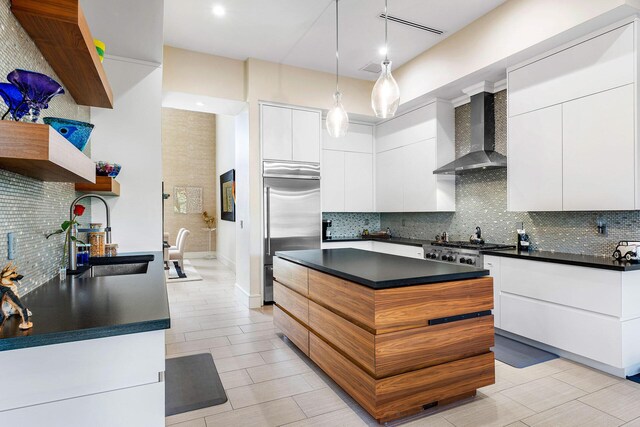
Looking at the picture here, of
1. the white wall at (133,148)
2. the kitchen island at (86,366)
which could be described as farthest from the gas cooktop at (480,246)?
the kitchen island at (86,366)

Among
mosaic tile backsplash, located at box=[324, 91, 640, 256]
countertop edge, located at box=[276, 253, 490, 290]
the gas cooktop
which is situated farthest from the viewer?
the gas cooktop

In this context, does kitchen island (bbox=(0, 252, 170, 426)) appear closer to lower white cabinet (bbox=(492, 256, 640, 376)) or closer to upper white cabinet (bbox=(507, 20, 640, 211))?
lower white cabinet (bbox=(492, 256, 640, 376))

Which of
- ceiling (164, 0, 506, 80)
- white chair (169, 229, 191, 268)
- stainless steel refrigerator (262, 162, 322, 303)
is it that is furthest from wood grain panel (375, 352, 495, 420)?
white chair (169, 229, 191, 268)

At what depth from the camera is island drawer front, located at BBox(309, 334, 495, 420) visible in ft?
6.71

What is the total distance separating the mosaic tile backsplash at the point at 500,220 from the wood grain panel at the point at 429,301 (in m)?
1.67

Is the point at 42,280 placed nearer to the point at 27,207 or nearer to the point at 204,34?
the point at 27,207

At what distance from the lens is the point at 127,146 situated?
3.12 m

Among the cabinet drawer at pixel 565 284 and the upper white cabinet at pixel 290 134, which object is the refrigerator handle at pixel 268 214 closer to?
the upper white cabinet at pixel 290 134

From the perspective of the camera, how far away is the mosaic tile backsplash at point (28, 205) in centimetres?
140

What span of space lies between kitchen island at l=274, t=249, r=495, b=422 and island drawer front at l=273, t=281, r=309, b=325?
365 mm

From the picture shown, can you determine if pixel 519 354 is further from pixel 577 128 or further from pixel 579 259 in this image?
pixel 577 128

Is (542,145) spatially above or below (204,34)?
below

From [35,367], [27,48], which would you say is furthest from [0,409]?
[27,48]

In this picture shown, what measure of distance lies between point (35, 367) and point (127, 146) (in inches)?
99.7
